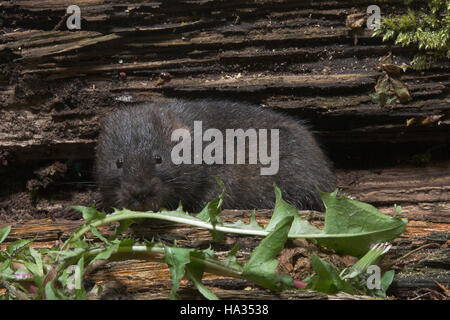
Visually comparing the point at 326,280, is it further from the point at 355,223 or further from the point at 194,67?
the point at 194,67

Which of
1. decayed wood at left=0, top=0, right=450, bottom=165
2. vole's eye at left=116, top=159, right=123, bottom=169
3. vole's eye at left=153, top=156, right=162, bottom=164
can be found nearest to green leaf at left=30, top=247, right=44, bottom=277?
vole's eye at left=116, top=159, right=123, bottom=169

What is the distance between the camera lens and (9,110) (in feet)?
18.5

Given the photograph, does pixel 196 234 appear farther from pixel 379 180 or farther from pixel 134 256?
pixel 379 180

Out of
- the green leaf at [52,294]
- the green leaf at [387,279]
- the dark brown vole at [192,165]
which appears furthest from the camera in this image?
the dark brown vole at [192,165]

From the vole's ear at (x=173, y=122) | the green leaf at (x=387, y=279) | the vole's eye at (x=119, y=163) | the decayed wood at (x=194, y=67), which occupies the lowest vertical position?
the green leaf at (x=387, y=279)

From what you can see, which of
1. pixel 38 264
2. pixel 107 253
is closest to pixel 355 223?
pixel 107 253

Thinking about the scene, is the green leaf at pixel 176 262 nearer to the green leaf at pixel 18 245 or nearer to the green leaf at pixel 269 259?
the green leaf at pixel 269 259

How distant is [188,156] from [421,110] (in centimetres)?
242

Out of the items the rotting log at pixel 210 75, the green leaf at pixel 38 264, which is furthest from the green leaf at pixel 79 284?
the rotting log at pixel 210 75
